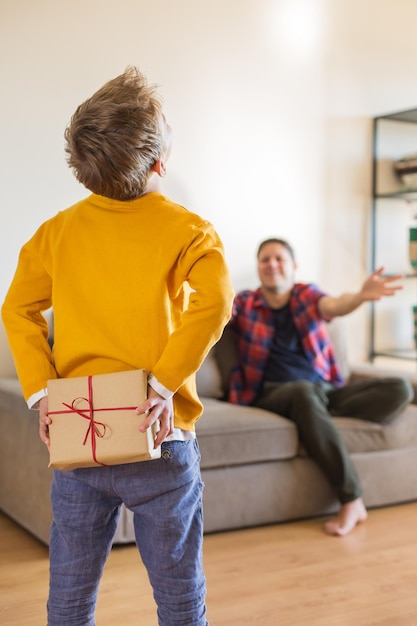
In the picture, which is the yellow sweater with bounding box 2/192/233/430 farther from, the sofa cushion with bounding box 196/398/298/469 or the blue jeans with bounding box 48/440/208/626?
the sofa cushion with bounding box 196/398/298/469

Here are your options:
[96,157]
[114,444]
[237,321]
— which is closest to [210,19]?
[237,321]

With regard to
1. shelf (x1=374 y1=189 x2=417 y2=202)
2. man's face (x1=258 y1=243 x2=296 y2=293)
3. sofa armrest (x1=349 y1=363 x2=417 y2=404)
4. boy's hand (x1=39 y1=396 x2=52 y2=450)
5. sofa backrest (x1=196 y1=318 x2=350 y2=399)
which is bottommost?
sofa armrest (x1=349 y1=363 x2=417 y2=404)

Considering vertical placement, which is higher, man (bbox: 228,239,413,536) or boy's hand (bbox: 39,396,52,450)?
boy's hand (bbox: 39,396,52,450)

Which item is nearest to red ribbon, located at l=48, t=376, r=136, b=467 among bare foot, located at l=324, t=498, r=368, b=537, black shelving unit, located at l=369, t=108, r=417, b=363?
bare foot, located at l=324, t=498, r=368, b=537

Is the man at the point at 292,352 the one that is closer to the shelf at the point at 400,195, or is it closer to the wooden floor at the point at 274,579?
the wooden floor at the point at 274,579

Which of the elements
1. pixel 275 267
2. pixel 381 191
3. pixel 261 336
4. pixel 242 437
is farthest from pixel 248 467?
pixel 381 191

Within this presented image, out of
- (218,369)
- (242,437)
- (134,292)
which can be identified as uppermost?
(134,292)

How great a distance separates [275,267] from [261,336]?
28cm

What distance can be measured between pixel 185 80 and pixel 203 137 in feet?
0.80

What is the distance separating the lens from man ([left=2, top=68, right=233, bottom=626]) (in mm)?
1407

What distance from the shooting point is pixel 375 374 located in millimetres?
3576

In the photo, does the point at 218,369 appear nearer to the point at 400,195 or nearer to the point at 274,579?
the point at 274,579

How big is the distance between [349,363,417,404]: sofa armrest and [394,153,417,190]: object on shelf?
39.4 inches

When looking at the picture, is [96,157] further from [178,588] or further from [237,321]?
[237,321]
